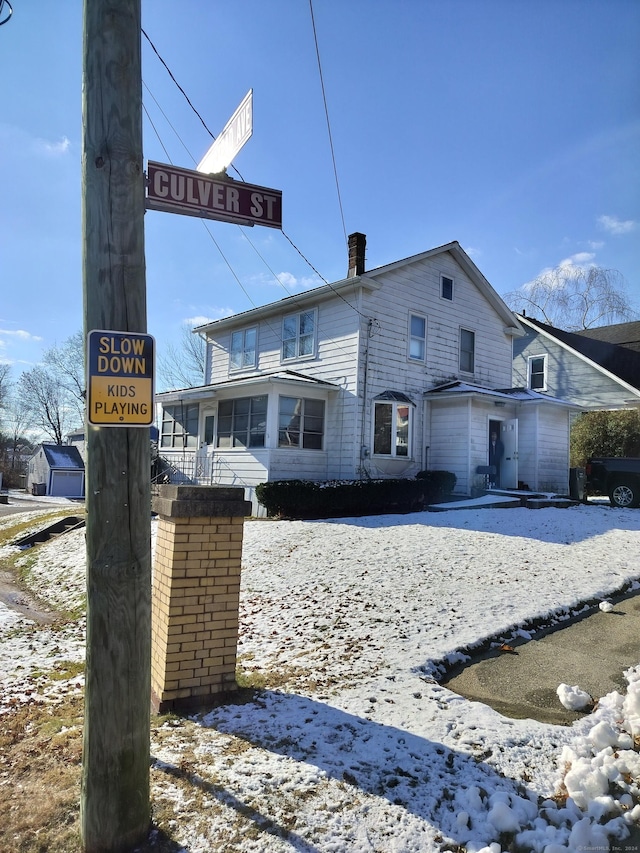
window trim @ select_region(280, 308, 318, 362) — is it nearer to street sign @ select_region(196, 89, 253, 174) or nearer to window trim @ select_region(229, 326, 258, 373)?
window trim @ select_region(229, 326, 258, 373)

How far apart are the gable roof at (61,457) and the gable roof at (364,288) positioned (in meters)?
18.6

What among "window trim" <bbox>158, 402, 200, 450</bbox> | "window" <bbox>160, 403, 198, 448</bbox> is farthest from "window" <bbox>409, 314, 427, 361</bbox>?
"window" <bbox>160, 403, 198, 448</bbox>

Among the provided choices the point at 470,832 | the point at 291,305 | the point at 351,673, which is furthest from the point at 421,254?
the point at 470,832

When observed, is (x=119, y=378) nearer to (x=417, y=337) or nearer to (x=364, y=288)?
(x=364, y=288)

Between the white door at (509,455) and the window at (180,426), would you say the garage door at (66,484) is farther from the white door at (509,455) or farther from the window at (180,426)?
the white door at (509,455)

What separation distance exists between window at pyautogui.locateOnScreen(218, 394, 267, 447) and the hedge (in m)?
2.67

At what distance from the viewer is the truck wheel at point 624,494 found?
15.0 metres

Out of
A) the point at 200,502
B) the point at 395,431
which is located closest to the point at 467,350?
the point at 395,431

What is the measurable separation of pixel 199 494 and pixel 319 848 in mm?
2185

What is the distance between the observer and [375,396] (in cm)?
1566

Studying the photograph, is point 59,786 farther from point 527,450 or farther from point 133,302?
point 527,450

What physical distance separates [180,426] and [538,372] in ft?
53.9

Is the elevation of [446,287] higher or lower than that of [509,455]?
higher

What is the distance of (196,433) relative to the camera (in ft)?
62.6
